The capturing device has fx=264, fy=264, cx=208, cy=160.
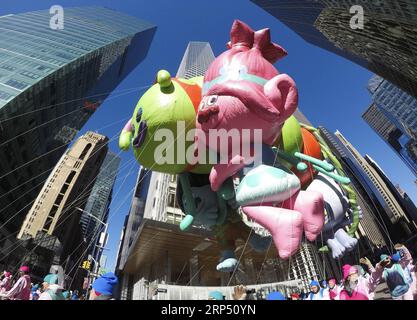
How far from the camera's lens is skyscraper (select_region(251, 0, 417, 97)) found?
26.6 metres

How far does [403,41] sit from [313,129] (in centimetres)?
3315

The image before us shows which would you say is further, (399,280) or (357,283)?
(399,280)

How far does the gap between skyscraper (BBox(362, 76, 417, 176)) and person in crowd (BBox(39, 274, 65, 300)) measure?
7475 cm

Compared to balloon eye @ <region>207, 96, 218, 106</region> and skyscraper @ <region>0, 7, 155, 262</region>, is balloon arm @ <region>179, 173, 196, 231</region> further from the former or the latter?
skyscraper @ <region>0, 7, 155, 262</region>

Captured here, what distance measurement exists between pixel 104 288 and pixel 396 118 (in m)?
87.5

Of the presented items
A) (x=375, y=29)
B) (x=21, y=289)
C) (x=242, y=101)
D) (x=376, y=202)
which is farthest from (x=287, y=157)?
(x=376, y=202)

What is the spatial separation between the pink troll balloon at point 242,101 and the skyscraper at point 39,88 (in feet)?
69.4

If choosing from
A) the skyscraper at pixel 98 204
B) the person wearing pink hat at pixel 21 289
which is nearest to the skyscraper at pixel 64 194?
the person wearing pink hat at pixel 21 289

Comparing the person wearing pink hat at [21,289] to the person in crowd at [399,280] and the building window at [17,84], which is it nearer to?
the person in crowd at [399,280]

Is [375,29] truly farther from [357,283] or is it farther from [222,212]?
[357,283]

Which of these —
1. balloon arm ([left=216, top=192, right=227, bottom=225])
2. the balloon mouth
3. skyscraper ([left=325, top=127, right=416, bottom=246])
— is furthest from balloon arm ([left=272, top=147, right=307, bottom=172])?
skyscraper ([left=325, top=127, right=416, bottom=246])

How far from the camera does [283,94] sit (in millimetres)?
4598

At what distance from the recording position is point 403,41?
97.7 feet

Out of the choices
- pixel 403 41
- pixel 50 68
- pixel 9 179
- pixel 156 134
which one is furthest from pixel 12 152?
pixel 403 41
